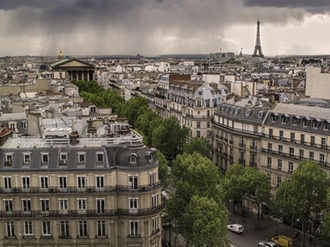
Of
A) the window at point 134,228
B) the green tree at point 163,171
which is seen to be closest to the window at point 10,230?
the window at point 134,228

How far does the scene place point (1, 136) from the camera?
45938 mm

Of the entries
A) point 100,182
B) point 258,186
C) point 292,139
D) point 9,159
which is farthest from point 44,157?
point 292,139

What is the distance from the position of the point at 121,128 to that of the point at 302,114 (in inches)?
1105

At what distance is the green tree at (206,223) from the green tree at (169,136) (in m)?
37.9

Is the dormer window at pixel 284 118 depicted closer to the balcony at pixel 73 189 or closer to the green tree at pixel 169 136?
the green tree at pixel 169 136

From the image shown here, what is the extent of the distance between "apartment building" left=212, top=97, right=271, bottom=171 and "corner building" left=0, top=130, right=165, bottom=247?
29651mm

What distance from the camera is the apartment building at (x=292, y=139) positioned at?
6138 centimetres

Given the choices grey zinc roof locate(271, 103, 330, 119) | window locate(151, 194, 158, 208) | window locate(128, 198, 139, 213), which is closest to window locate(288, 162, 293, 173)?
grey zinc roof locate(271, 103, 330, 119)

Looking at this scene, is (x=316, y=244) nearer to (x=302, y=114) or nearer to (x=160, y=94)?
(x=302, y=114)

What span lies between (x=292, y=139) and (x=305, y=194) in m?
13.1

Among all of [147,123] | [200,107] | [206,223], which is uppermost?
[200,107]

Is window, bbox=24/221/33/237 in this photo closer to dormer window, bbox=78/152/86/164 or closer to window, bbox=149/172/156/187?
dormer window, bbox=78/152/86/164

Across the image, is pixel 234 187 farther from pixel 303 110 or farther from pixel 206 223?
pixel 303 110

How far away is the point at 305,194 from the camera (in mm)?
53125
